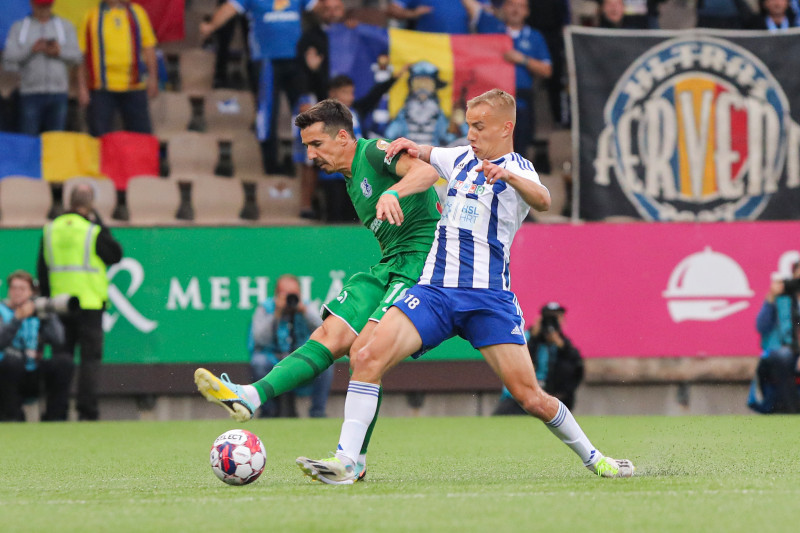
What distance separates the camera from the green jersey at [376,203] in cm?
680

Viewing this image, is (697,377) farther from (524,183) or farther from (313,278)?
(524,183)

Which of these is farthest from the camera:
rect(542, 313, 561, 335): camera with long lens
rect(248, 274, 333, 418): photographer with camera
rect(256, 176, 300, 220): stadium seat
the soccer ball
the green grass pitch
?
rect(256, 176, 300, 220): stadium seat

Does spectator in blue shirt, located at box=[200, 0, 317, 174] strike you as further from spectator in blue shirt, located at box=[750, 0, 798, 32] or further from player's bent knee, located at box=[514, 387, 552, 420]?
player's bent knee, located at box=[514, 387, 552, 420]

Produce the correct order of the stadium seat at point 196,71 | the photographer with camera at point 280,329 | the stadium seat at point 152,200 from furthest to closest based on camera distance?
the stadium seat at point 196,71
the stadium seat at point 152,200
the photographer with camera at point 280,329

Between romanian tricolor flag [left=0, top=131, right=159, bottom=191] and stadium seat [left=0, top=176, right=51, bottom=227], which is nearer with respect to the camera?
stadium seat [left=0, top=176, right=51, bottom=227]

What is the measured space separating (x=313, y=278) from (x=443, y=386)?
5.40 ft

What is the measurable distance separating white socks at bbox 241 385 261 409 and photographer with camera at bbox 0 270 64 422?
6701mm

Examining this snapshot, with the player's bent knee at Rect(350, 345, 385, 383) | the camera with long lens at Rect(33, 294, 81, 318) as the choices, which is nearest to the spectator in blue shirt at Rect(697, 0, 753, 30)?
the camera with long lens at Rect(33, 294, 81, 318)

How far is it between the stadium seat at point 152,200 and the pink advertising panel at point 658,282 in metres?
3.62

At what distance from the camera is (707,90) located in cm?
1393

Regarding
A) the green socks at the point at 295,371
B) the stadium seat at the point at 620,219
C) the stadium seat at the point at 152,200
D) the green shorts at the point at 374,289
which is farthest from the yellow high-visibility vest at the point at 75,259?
the green socks at the point at 295,371

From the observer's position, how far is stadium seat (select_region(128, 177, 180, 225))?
14148 mm

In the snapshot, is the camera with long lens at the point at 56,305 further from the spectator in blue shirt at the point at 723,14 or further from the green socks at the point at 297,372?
the spectator in blue shirt at the point at 723,14

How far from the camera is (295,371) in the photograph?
6508 mm
